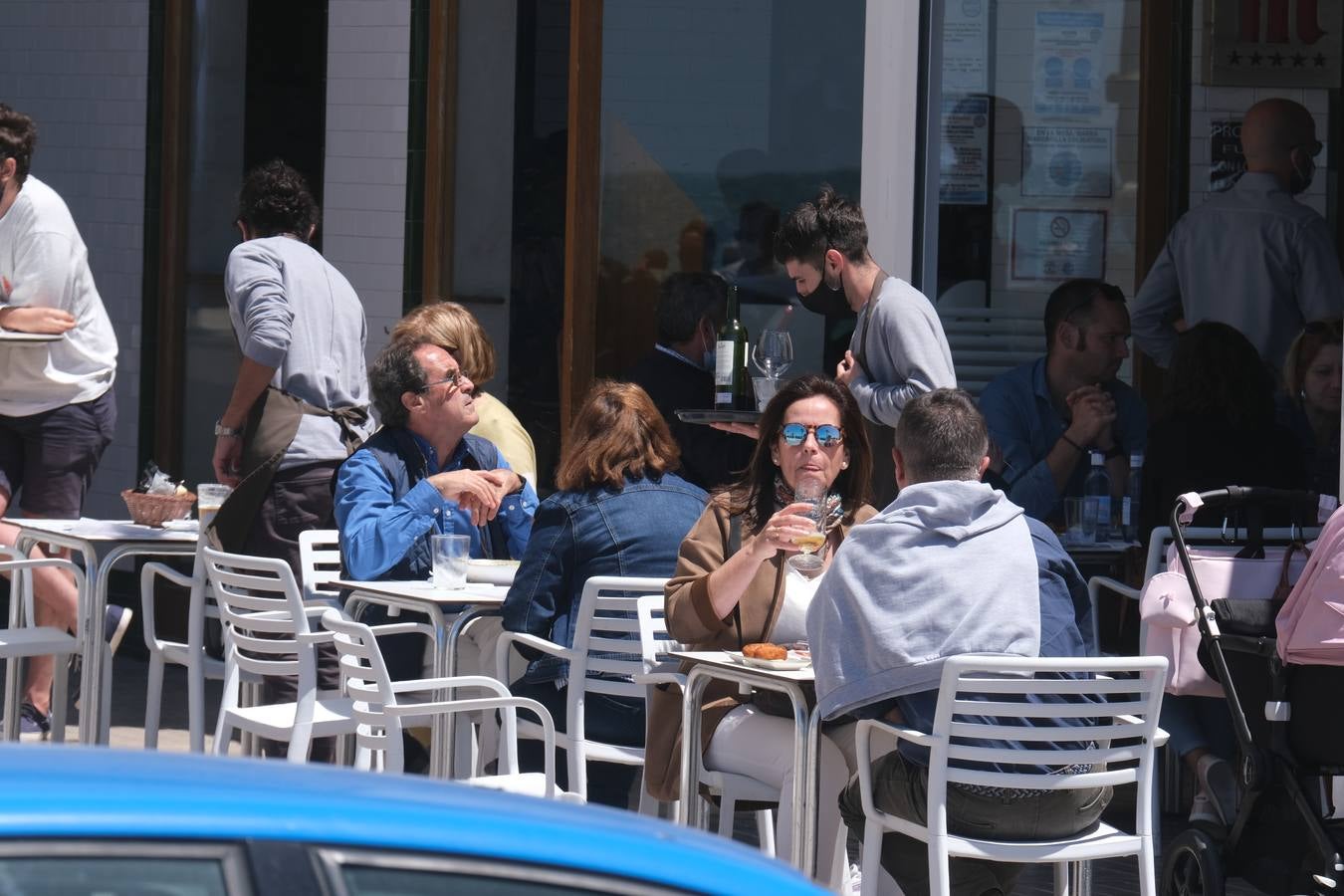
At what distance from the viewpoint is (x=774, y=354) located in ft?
18.7

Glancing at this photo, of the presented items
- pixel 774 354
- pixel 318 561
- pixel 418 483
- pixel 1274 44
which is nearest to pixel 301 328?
pixel 318 561

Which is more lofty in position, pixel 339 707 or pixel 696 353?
pixel 696 353

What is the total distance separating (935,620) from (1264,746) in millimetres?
1184

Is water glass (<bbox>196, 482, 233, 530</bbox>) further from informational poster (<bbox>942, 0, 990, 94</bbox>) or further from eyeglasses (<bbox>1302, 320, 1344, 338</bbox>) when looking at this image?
eyeglasses (<bbox>1302, 320, 1344, 338</bbox>)

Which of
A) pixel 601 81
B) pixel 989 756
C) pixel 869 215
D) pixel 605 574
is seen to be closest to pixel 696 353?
pixel 869 215

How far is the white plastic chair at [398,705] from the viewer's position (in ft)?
12.8

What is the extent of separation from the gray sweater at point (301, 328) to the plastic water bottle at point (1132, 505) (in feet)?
8.33

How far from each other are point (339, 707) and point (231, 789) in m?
→ 3.60

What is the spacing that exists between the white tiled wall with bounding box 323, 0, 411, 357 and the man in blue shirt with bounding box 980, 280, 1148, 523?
3094 mm

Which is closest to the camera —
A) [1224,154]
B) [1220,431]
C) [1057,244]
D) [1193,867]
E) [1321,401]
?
[1193,867]

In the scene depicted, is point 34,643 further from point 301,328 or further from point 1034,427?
point 1034,427

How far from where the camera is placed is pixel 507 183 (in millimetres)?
8172

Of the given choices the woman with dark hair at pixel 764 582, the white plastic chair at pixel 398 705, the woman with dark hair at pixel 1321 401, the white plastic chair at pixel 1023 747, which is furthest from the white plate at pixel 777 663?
the woman with dark hair at pixel 1321 401

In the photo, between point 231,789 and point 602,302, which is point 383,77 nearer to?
point 602,302
